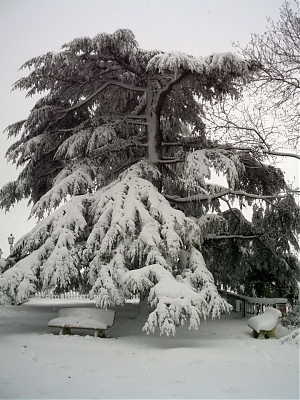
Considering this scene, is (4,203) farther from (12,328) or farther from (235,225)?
(235,225)

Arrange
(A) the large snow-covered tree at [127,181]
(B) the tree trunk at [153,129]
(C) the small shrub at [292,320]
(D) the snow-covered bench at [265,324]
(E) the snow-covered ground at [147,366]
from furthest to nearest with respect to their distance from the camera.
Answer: (B) the tree trunk at [153,129] → (C) the small shrub at [292,320] → (D) the snow-covered bench at [265,324] → (A) the large snow-covered tree at [127,181] → (E) the snow-covered ground at [147,366]

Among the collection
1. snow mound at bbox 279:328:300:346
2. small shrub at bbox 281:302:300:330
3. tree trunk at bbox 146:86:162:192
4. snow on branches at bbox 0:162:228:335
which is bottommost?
snow mound at bbox 279:328:300:346

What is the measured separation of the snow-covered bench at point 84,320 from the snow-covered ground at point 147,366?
0.87 ft

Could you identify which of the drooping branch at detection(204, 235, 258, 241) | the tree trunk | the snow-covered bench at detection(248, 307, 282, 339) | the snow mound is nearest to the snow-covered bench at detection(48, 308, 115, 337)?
the snow-covered bench at detection(248, 307, 282, 339)

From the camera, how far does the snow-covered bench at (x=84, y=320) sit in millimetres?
8859

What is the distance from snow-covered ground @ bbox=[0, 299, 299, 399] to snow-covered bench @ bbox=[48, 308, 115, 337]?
265 mm

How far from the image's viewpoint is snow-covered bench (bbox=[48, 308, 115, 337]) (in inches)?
349

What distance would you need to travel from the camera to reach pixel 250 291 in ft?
47.4

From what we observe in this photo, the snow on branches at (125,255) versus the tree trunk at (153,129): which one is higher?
the tree trunk at (153,129)

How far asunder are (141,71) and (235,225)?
5455 millimetres

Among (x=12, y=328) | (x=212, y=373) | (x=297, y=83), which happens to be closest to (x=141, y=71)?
(x=297, y=83)

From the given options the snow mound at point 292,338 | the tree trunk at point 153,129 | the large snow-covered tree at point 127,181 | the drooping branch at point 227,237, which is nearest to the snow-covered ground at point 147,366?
the snow mound at point 292,338

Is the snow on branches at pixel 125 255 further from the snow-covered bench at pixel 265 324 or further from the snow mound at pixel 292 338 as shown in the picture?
the snow mound at pixel 292 338

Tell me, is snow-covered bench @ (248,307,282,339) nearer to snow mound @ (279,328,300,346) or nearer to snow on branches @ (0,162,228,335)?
snow mound @ (279,328,300,346)
